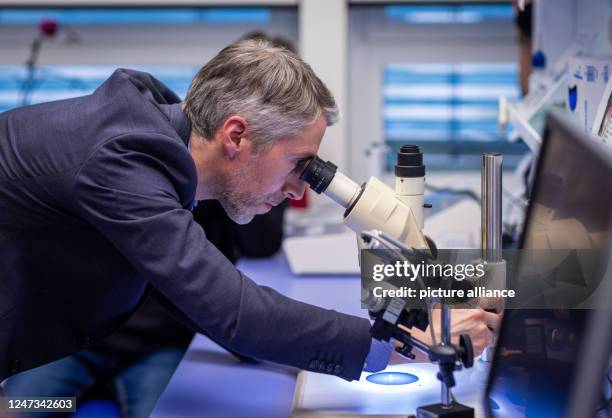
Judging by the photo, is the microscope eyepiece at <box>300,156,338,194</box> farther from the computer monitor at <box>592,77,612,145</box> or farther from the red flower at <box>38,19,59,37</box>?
the red flower at <box>38,19,59,37</box>

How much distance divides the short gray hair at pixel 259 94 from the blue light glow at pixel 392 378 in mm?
455

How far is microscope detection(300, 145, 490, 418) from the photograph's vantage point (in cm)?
114

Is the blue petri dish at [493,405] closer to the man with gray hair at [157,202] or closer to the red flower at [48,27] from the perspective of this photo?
the man with gray hair at [157,202]

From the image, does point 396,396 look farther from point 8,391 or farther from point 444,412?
point 8,391

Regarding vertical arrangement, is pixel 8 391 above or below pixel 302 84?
below

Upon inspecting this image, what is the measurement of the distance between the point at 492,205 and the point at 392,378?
37cm

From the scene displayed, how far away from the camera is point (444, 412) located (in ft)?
3.82

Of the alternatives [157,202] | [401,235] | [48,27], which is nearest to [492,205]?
[401,235]

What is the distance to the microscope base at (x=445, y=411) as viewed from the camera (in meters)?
1.16

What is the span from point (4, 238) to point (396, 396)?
0.72 m

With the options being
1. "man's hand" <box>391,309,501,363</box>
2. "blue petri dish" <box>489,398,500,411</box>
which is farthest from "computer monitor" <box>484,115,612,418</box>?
"man's hand" <box>391,309,501,363</box>

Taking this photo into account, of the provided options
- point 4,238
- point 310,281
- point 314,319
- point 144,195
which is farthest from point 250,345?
point 310,281

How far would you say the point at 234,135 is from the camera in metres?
1.43

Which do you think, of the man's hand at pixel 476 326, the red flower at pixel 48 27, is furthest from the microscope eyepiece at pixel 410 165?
the red flower at pixel 48 27
